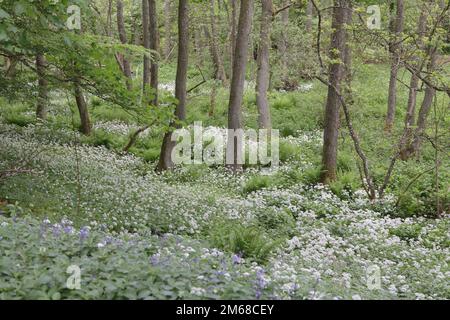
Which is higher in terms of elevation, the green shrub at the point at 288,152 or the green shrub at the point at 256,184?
the green shrub at the point at 288,152

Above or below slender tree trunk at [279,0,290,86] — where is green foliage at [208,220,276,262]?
below

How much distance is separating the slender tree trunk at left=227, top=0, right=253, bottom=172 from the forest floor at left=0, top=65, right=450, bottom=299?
79 centimetres

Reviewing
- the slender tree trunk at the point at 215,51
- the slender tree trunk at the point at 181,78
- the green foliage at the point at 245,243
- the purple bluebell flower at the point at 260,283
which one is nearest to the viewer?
the purple bluebell flower at the point at 260,283

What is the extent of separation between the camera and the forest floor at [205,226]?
405cm

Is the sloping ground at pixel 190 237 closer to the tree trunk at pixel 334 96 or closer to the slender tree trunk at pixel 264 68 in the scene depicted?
the tree trunk at pixel 334 96

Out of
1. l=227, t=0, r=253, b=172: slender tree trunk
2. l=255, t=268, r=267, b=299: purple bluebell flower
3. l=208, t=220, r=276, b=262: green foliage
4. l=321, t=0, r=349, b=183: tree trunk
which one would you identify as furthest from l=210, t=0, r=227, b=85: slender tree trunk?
l=255, t=268, r=267, b=299: purple bluebell flower

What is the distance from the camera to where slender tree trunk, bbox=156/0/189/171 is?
12.6 metres

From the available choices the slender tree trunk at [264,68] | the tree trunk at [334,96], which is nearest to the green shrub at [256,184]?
the tree trunk at [334,96]

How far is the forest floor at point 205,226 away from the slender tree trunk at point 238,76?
788 millimetres

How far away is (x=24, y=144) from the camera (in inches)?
514

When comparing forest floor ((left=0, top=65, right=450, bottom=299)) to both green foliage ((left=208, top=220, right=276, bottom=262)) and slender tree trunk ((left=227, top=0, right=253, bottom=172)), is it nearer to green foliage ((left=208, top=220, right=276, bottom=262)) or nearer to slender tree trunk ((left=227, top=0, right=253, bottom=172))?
green foliage ((left=208, top=220, right=276, bottom=262))

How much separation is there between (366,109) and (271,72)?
513 centimetres

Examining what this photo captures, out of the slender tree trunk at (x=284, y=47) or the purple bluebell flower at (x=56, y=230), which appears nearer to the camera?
the purple bluebell flower at (x=56, y=230)
